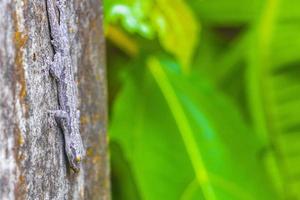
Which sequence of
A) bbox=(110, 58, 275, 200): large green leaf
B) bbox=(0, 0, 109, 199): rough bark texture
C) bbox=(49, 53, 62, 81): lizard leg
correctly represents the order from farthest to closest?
bbox=(110, 58, 275, 200): large green leaf, bbox=(49, 53, 62, 81): lizard leg, bbox=(0, 0, 109, 199): rough bark texture

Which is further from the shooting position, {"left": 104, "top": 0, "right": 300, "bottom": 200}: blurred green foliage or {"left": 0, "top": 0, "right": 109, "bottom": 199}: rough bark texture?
{"left": 104, "top": 0, "right": 300, "bottom": 200}: blurred green foliage

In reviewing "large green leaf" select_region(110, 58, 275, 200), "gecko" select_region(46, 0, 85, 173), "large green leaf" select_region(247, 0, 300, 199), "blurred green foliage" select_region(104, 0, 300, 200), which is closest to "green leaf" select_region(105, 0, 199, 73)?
"blurred green foliage" select_region(104, 0, 300, 200)

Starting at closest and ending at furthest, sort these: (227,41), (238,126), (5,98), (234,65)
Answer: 1. (5,98)
2. (238,126)
3. (234,65)
4. (227,41)

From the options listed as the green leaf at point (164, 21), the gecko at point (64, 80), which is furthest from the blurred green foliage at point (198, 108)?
the gecko at point (64, 80)

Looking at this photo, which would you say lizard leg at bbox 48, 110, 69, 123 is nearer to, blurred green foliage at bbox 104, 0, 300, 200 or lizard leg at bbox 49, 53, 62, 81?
lizard leg at bbox 49, 53, 62, 81

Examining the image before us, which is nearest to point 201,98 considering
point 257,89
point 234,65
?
point 257,89

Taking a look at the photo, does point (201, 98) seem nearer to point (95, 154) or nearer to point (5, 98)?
point (95, 154)

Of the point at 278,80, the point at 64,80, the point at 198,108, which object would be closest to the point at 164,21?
the point at 198,108

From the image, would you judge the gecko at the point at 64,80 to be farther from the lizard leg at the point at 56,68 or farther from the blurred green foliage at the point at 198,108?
the blurred green foliage at the point at 198,108

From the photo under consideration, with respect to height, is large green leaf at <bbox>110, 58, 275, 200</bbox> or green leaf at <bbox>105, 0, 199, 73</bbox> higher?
green leaf at <bbox>105, 0, 199, 73</bbox>
